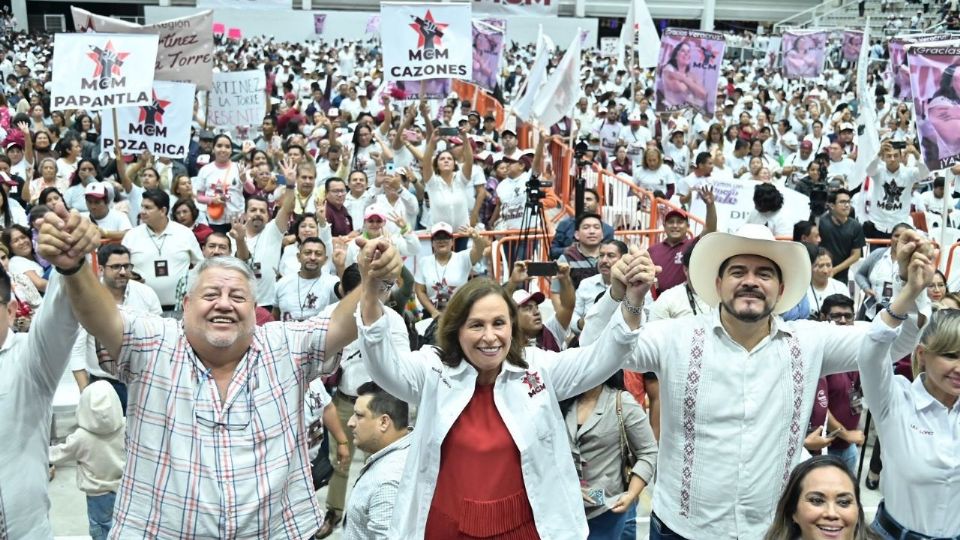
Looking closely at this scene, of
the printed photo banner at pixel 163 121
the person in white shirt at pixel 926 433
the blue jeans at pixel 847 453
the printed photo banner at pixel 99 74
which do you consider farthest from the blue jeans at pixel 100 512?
the printed photo banner at pixel 163 121

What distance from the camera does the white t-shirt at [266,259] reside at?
25.1ft

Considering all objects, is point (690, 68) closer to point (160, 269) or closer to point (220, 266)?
point (160, 269)

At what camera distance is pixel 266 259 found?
25.4 feet

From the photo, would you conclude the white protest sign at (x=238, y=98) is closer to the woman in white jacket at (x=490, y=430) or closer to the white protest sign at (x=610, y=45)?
the woman in white jacket at (x=490, y=430)

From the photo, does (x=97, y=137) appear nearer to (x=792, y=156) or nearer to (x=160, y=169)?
(x=160, y=169)

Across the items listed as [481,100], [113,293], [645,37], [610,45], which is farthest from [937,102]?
[610,45]

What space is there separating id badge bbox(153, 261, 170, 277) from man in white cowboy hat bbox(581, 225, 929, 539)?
14.8 feet

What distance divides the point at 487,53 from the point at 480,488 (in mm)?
13777

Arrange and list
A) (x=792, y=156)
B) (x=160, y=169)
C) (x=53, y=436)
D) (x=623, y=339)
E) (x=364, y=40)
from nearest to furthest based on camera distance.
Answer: (x=623, y=339) < (x=53, y=436) < (x=160, y=169) < (x=792, y=156) < (x=364, y=40)

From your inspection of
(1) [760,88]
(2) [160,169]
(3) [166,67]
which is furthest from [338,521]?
(1) [760,88]

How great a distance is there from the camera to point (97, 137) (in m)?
14.9

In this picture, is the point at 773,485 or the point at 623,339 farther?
the point at 773,485

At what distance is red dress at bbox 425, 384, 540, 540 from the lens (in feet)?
10.6

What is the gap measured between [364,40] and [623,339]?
129ft
